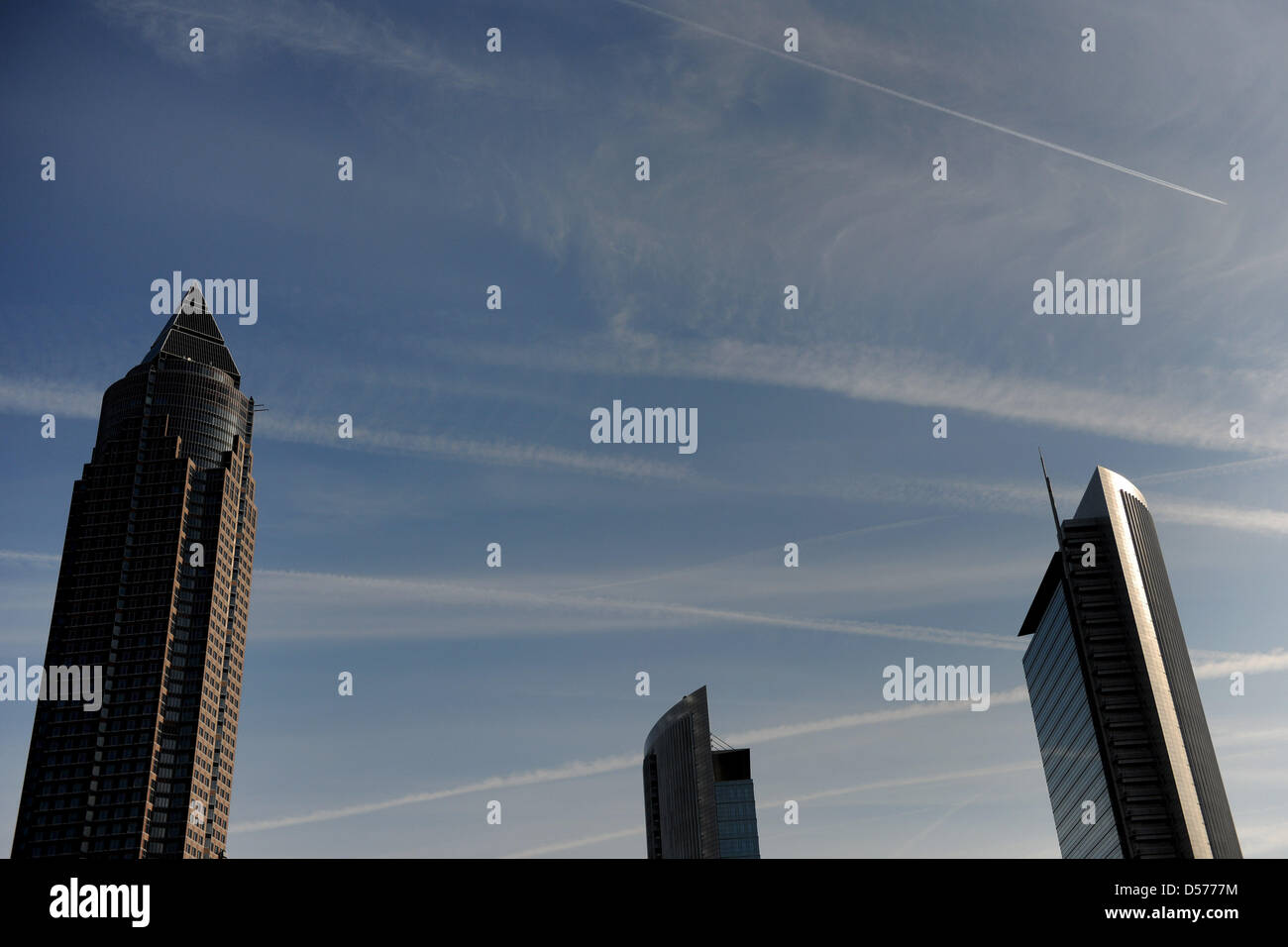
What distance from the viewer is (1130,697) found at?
17825 cm

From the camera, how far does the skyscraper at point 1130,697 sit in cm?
16950

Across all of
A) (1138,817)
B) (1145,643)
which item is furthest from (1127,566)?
(1138,817)

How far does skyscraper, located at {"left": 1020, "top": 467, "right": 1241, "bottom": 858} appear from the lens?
170 meters

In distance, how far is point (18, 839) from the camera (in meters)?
198
